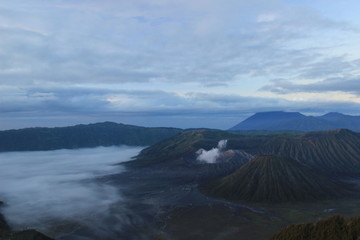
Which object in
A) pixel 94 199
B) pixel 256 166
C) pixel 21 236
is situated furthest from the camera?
pixel 256 166

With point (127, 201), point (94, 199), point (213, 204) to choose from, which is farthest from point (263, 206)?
point (94, 199)

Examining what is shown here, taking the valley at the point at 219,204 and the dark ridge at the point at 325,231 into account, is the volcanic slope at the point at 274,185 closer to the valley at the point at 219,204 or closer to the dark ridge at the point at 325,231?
the valley at the point at 219,204

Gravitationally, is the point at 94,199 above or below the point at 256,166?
below

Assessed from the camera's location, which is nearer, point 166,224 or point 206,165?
point 166,224

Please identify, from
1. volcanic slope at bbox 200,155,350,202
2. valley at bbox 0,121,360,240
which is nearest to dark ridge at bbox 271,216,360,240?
valley at bbox 0,121,360,240

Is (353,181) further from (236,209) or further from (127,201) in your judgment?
(127,201)

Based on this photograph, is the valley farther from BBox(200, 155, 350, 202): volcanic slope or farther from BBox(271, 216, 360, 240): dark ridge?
BBox(271, 216, 360, 240): dark ridge
